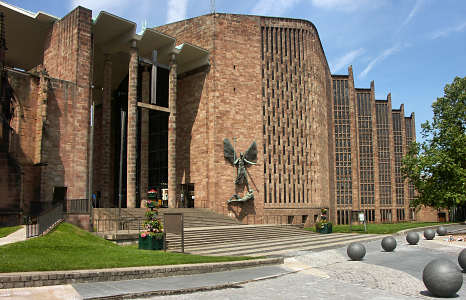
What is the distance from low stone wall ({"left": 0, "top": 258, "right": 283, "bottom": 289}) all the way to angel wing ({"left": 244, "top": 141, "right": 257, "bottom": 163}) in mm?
27570

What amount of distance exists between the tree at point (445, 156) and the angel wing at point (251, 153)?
51.1ft

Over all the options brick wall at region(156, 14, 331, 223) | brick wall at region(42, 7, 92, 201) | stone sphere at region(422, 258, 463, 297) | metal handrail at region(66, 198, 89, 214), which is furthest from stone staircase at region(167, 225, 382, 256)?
brick wall at region(42, 7, 92, 201)

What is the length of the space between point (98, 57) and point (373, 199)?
4922cm

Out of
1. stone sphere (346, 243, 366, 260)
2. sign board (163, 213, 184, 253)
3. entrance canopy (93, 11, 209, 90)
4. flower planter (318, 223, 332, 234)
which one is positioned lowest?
flower planter (318, 223, 332, 234)

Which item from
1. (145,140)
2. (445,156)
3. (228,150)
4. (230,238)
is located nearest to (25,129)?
(145,140)

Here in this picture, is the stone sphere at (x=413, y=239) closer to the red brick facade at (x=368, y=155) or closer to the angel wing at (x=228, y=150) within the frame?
the angel wing at (x=228, y=150)

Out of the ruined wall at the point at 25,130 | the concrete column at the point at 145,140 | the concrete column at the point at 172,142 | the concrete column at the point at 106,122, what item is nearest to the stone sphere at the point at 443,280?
the ruined wall at the point at 25,130

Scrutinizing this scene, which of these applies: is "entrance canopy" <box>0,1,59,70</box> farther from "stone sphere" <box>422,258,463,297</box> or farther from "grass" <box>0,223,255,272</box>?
"stone sphere" <box>422,258,463,297</box>

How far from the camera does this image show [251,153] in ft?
141

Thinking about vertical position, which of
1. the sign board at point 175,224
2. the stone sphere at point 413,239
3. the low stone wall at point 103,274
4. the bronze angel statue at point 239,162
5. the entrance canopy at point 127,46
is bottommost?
the stone sphere at point 413,239

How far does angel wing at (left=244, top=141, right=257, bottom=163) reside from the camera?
42.5 metres

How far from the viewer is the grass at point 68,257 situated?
11.7 m

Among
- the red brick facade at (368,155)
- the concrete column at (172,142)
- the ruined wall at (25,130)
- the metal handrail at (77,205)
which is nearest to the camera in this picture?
the metal handrail at (77,205)

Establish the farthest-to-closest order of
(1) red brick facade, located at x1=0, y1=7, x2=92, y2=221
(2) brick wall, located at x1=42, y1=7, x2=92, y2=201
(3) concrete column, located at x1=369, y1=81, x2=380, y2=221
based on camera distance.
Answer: (3) concrete column, located at x1=369, y1=81, x2=380, y2=221 → (2) brick wall, located at x1=42, y1=7, x2=92, y2=201 → (1) red brick facade, located at x1=0, y1=7, x2=92, y2=221
